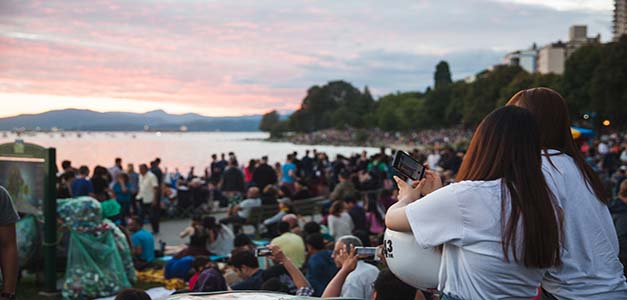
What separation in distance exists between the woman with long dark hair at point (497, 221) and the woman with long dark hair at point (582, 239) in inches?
6.6

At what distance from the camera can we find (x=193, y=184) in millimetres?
17219

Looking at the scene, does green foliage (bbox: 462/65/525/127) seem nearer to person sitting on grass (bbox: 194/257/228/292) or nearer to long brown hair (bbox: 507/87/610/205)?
person sitting on grass (bbox: 194/257/228/292)

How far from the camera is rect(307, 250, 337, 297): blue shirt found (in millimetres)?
6629

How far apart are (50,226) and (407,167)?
7.15 metres

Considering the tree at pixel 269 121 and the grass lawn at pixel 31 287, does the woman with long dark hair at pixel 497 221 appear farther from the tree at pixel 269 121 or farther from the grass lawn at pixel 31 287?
the tree at pixel 269 121

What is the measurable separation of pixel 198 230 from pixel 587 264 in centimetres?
835

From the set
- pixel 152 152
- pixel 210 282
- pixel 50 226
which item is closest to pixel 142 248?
pixel 50 226

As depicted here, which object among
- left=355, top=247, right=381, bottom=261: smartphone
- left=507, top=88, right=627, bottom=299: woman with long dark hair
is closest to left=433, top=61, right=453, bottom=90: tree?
left=355, top=247, right=381, bottom=261: smartphone

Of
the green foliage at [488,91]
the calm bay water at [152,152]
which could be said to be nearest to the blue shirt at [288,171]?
the calm bay water at [152,152]

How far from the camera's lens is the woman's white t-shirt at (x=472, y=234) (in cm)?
233

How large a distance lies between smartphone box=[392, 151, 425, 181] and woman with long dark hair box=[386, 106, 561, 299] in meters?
0.21

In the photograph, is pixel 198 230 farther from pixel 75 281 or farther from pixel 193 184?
pixel 193 184

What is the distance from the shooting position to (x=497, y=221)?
2330 millimetres

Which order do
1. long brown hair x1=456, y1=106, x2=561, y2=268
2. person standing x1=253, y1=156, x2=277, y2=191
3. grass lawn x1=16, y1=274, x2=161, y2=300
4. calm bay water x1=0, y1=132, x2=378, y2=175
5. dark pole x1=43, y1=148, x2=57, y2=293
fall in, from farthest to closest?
calm bay water x1=0, y1=132, x2=378, y2=175, person standing x1=253, y1=156, x2=277, y2=191, grass lawn x1=16, y1=274, x2=161, y2=300, dark pole x1=43, y1=148, x2=57, y2=293, long brown hair x1=456, y1=106, x2=561, y2=268
